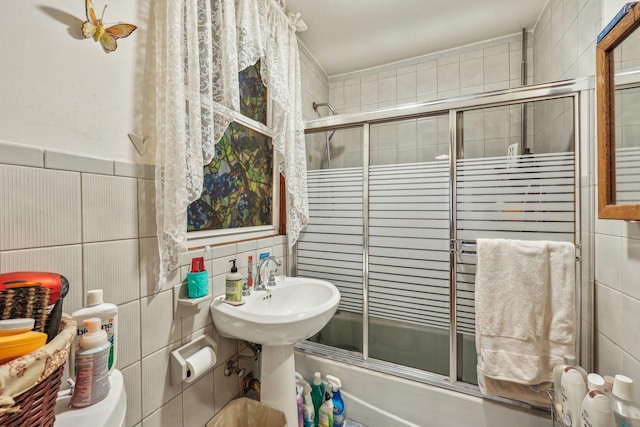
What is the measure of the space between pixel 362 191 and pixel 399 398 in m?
1.20

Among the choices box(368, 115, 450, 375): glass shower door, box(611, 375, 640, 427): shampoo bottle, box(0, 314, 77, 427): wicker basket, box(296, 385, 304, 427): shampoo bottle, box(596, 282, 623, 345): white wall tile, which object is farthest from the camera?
box(368, 115, 450, 375): glass shower door

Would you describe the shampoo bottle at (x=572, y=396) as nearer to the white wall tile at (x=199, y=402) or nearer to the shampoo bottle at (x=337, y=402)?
the shampoo bottle at (x=337, y=402)

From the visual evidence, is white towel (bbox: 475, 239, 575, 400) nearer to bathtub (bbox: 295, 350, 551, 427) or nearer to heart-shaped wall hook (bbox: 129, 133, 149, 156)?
bathtub (bbox: 295, 350, 551, 427)

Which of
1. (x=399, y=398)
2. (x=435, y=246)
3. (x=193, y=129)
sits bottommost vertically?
(x=399, y=398)

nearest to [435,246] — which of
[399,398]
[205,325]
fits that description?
[399,398]

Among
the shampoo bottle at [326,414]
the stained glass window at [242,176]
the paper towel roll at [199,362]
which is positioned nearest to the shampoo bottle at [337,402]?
the shampoo bottle at [326,414]

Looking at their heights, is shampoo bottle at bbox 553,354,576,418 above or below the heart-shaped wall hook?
below

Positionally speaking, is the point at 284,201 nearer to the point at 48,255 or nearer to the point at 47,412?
the point at 48,255

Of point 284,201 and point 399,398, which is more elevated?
point 284,201

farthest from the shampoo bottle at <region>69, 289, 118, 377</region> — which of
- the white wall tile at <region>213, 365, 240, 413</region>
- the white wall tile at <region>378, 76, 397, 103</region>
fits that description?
the white wall tile at <region>378, 76, 397, 103</region>

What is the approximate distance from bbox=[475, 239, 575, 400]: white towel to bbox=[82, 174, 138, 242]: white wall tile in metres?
1.50

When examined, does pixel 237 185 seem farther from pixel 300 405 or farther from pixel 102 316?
pixel 300 405

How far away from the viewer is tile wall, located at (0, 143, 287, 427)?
656mm

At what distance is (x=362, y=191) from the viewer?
1701mm
